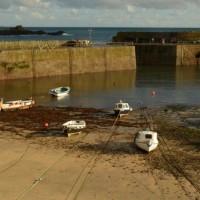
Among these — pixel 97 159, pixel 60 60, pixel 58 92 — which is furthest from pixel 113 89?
pixel 97 159

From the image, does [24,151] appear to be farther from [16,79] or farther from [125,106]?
[16,79]

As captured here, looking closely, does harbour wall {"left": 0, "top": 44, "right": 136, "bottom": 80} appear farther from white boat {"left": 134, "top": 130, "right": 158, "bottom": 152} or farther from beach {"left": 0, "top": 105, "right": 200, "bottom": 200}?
white boat {"left": 134, "top": 130, "right": 158, "bottom": 152}

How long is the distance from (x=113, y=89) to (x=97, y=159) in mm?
28581

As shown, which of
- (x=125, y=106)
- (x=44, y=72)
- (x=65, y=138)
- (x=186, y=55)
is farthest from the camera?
(x=186, y=55)

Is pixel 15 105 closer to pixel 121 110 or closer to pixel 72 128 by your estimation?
pixel 121 110

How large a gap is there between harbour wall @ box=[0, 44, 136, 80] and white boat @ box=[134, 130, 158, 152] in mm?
32811

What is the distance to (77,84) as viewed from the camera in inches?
2158

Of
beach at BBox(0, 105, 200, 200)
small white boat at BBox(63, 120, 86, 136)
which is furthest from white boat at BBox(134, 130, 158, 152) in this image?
small white boat at BBox(63, 120, 86, 136)

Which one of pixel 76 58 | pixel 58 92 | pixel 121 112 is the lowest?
pixel 58 92

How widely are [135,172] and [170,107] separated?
1898 cm

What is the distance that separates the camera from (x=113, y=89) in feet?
169

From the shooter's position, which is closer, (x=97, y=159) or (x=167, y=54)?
(x=97, y=159)

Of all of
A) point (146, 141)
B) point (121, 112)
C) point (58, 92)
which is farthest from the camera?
point (58, 92)

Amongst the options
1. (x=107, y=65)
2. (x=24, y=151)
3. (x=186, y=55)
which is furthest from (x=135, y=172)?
(x=186, y=55)
